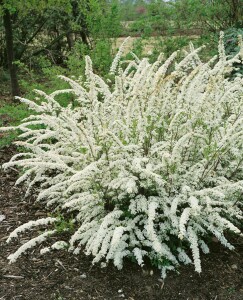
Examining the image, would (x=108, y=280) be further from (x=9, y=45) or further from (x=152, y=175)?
(x=9, y=45)

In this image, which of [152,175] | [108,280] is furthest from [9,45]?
[108,280]

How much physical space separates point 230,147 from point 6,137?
10.3ft

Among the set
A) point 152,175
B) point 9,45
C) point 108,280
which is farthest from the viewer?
point 9,45

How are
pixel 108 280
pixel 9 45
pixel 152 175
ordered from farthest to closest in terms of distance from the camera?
pixel 9 45 < pixel 108 280 < pixel 152 175

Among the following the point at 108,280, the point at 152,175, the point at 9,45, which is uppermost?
the point at 9,45

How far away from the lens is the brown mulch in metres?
3.05

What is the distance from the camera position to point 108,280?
317cm

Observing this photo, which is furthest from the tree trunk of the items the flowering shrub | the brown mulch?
the brown mulch

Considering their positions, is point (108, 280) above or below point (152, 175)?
below

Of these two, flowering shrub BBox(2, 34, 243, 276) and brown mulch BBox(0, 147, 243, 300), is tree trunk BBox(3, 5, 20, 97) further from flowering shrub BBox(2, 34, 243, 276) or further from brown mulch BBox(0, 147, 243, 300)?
brown mulch BBox(0, 147, 243, 300)

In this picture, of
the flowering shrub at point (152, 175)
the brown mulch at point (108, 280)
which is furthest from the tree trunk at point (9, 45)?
the brown mulch at point (108, 280)

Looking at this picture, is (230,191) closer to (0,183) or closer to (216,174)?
(216,174)

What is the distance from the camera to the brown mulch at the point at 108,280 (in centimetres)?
305

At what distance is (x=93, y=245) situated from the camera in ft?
10.3
